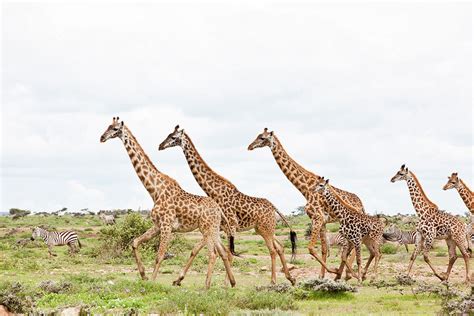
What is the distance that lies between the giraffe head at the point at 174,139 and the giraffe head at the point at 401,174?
19.9 ft

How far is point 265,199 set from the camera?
17234 mm

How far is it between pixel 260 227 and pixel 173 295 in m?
4.33

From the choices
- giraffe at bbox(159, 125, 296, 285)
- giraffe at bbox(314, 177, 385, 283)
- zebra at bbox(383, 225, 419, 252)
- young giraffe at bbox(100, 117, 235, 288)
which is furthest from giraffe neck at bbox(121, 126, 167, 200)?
zebra at bbox(383, 225, 419, 252)

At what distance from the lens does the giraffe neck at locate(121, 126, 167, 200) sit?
16.5 meters

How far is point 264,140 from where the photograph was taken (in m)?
18.9

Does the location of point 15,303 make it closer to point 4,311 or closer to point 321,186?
point 4,311

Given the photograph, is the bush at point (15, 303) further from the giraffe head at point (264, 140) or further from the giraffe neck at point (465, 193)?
the giraffe neck at point (465, 193)

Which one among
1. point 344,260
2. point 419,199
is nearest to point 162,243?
point 344,260

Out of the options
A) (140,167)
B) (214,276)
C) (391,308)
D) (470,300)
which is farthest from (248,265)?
(470,300)

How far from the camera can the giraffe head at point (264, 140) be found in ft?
61.4

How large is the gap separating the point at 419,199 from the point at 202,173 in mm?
5996

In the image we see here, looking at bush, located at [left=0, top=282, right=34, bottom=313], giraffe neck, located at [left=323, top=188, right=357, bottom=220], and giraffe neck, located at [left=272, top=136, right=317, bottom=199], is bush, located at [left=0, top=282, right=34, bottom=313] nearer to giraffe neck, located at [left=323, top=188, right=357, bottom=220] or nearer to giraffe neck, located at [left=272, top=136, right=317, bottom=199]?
giraffe neck, located at [left=323, top=188, right=357, bottom=220]

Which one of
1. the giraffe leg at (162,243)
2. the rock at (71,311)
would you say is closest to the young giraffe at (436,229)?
the giraffe leg at (162,243)

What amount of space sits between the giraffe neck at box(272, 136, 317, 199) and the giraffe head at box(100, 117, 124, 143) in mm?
4302
